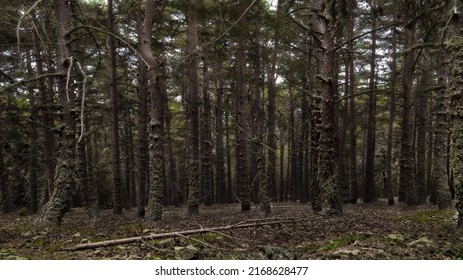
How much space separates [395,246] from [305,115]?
17.9m

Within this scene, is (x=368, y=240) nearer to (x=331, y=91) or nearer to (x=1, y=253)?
(x=331, y=91)

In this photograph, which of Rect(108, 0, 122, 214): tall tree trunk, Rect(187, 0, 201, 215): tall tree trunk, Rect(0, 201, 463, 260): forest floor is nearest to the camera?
Rect(0, 201, 463, 260): forest floor

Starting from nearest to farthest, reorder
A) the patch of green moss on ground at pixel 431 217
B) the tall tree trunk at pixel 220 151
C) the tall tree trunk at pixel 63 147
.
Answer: the tall tree trunk at pixel 63 147, the patch of green moss on ground at pixel 431 217, the tall tree trunk at pixel 220 151

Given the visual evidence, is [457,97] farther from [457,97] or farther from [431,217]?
[431,217]

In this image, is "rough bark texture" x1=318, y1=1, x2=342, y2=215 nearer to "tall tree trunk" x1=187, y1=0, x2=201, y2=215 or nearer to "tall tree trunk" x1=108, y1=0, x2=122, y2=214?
"tall tree trunk" x1=187, y1=0, x2=201, y2=215

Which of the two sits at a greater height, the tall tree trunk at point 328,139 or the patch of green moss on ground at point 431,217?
the tall tree trunk at point 328,139

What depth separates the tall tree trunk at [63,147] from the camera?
308 inches

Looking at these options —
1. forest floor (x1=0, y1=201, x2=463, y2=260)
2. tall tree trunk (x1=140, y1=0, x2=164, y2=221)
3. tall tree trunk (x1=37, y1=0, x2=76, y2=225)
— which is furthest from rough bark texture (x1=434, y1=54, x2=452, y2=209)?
tall tree trunk (x1=37, y1=0, x2=76, y2=225)

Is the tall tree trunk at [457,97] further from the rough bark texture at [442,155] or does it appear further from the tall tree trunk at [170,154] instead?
the tall tree trunk at [170,154]

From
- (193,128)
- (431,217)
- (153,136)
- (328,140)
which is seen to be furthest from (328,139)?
(193,128)

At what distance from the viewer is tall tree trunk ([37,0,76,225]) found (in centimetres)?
783

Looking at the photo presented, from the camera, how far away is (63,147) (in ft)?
26.3

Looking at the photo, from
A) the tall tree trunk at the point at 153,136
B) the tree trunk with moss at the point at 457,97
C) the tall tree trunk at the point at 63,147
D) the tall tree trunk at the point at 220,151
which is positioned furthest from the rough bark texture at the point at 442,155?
the tall tree trunk at the point at 220,151

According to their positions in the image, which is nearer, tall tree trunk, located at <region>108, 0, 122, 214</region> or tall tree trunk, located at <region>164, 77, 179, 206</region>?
tall tree trunk, located at <region>108, 0, 122, 214</region>
